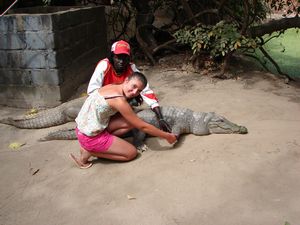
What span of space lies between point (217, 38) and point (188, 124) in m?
2.70

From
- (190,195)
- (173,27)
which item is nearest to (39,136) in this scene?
(190,195)

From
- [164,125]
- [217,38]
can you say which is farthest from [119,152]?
[217,38]

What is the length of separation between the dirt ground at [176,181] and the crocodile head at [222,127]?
81 mm

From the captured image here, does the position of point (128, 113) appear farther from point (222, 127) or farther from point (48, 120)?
point (48, 120)

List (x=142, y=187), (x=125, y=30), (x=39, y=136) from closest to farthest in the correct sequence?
(x=142, y=187) < (x=39, y=136) < (x=125, y=30)

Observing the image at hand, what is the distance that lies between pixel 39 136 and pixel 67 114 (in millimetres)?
507

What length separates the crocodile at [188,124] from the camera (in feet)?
13.4

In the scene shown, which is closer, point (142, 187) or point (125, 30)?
point (142, 187)

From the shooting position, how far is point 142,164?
369 centimetres

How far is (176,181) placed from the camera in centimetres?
326

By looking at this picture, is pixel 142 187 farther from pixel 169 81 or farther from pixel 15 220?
pixel 169 81

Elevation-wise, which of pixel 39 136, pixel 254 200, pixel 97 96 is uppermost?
pixel 97 96

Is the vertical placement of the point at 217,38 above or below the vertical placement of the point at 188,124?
above

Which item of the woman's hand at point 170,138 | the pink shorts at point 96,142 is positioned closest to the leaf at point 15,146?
the pink shorts at point 96,142
